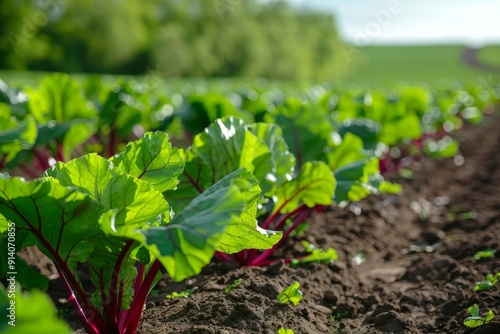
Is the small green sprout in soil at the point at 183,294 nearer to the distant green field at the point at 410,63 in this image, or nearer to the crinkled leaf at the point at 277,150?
the crinkled leaf at the point at 277,150

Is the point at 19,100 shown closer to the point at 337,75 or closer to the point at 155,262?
the point at 155,262

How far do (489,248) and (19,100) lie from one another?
140 inches

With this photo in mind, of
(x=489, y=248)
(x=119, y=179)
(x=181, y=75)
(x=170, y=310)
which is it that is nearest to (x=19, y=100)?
(x=170, y=310)

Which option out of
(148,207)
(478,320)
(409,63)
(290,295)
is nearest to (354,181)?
(290,295)

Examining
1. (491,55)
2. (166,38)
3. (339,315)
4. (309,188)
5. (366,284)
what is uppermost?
(309,188)

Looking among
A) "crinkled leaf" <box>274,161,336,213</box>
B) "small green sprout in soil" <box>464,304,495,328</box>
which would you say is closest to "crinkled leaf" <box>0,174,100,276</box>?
"crinkled leaf" <box>274,161,336,213</box>

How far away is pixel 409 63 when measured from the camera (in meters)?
63.8

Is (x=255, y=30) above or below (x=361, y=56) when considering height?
above

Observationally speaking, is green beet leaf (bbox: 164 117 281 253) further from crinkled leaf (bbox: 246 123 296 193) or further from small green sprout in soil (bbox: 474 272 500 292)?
small green sprout in soil (bbox: 474 272 500 292)

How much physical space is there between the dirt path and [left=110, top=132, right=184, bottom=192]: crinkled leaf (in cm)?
5489

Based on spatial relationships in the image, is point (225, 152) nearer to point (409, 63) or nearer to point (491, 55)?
point (409, 63)

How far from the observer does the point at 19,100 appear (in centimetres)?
466

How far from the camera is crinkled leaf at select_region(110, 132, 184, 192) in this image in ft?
6.71

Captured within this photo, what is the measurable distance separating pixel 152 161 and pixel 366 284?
166 cm
